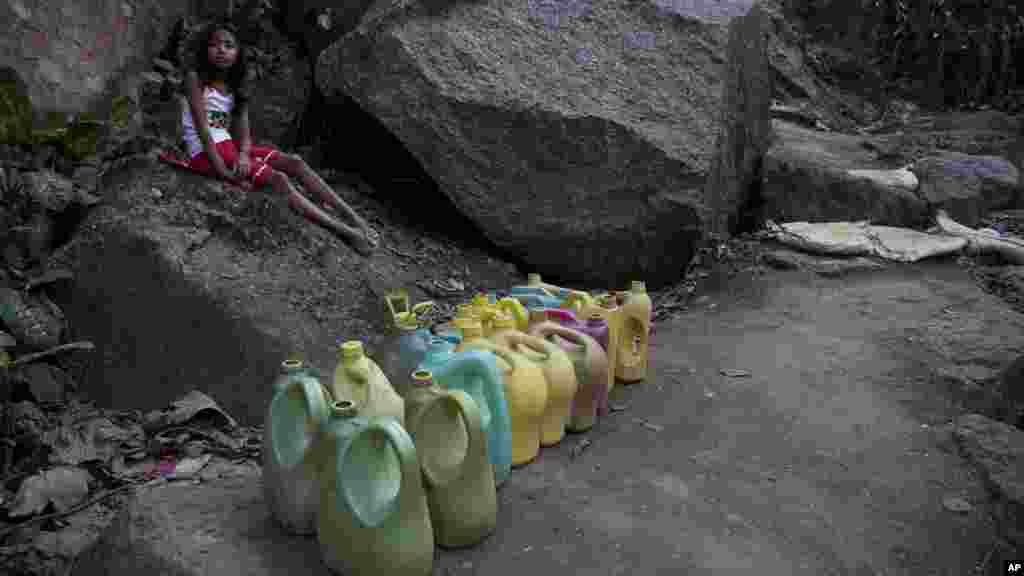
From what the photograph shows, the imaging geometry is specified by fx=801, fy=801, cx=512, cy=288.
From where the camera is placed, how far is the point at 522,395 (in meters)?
2.40

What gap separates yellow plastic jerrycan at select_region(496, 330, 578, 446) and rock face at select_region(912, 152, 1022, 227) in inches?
163

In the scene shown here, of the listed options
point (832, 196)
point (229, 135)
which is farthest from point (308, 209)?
point (832, 196)

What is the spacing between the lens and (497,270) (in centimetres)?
481

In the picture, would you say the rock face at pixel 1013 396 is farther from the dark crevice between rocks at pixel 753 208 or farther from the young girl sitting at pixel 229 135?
the young girl sitting at pixel 229 135

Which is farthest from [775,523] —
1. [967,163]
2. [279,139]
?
[967,163]

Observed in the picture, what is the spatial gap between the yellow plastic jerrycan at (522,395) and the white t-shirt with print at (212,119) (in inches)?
83.8

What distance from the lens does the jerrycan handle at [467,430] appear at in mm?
1984

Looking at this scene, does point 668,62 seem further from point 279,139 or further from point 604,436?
point 604,436

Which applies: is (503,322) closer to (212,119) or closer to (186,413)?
(186,413)

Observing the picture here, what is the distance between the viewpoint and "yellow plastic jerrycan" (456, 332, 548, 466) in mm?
2404

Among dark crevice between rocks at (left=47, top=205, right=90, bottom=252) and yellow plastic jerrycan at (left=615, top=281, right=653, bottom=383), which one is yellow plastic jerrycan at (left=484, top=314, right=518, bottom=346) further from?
dark crevice between rocks at (left=47, top=205, right=90, bottom=252)

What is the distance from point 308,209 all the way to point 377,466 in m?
2.32

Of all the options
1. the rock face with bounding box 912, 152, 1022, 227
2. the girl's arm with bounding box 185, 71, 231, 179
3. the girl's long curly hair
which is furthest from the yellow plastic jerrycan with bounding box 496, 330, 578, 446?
the rock face with bounding box 912, 152, 1022, 227

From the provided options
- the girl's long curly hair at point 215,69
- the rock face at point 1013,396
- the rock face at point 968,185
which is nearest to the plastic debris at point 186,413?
the girl's long curly hair at point 215,69
